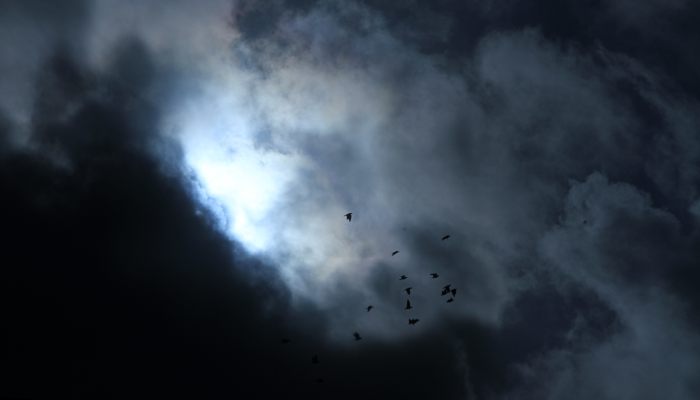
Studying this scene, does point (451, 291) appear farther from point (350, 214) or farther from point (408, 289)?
point (350, 214)

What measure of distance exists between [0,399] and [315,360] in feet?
189

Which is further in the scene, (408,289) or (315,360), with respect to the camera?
(408,289)

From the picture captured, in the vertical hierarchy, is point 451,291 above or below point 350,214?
below

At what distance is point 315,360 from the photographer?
552ft

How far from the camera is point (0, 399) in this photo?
7116 inches

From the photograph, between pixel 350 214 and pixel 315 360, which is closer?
pixel 315 360

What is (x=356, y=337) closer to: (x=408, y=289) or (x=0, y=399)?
(x=408, y=289)

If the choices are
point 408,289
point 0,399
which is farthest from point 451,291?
point 0,399

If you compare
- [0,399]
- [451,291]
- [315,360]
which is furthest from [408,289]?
[0,399]

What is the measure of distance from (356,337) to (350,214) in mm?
21515

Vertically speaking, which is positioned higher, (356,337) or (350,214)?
(350,214)

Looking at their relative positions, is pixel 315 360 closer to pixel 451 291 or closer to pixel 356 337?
pixel 356 337

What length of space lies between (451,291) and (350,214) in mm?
21856

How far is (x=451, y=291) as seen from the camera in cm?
17712
